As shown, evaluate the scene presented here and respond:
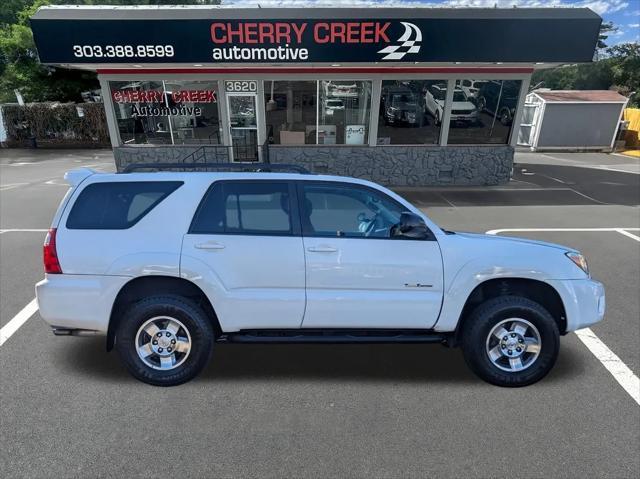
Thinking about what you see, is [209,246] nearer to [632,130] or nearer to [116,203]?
[116,203]

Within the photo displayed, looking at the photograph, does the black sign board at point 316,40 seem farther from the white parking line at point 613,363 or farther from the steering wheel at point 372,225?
the white parking line at point 613,363

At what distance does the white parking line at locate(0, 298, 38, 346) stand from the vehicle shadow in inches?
27.7

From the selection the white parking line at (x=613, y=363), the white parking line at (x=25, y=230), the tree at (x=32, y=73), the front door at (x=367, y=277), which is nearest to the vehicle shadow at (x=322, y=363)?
the white parking line at (x=613, y=363)

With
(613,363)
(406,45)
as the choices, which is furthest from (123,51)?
(613,363)

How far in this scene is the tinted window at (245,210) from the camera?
3.38m

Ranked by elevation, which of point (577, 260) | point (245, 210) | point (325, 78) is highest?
point (325, 78)

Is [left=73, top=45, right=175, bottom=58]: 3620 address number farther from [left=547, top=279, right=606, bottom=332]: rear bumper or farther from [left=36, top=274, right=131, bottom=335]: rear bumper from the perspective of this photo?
[left=547, top=279, right=606, bottom=332]: rear bumper

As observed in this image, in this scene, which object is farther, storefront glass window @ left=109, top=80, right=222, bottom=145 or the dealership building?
storefront glass window @ left=109, top=80, right=222, bottom=145

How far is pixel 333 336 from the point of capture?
3.53 m

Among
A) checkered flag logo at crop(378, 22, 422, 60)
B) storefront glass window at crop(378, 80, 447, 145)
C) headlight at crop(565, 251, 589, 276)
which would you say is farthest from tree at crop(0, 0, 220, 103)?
headlight at crop(565, 251, 589, 276)

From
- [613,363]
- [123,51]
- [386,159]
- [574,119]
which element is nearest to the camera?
[613,363]

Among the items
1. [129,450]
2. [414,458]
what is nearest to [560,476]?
[414,458]

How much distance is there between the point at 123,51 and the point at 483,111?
962 centimetres

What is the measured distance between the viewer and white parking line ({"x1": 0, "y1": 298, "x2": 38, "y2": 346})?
13.8ft
